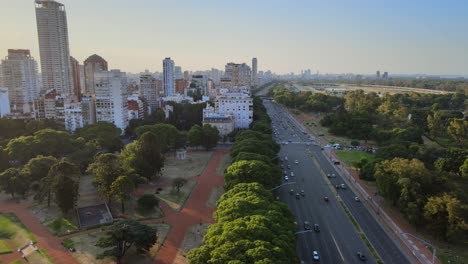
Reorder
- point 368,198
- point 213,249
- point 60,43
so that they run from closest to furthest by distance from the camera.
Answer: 1. point 213,249
2. point 368,198
3. point 60,43

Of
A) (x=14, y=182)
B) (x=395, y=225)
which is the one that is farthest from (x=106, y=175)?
(x=395, y=225)

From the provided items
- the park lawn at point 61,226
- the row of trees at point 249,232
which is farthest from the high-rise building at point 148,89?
the row of trees at point 249,232

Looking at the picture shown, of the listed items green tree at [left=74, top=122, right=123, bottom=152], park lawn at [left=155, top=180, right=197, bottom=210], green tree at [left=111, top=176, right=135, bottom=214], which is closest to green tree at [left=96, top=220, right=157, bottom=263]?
green tree at [left=111, top=176, right=135, bottom=214]

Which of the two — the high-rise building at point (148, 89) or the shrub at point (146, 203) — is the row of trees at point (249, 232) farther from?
the high-rise building at point (148, 89)

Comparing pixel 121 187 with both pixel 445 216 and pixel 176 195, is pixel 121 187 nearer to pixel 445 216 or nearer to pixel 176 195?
pixel 176 195

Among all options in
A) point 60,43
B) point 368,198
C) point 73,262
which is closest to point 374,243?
point 368,198

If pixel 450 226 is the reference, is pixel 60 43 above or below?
above

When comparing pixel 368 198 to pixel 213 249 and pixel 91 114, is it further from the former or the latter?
pixel 91 114
